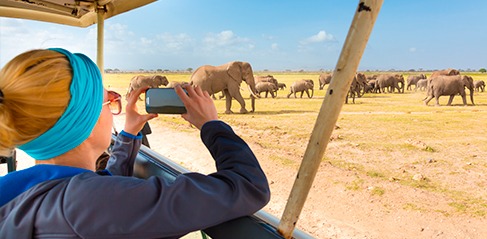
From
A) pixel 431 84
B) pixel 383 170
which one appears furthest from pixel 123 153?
pixel 431 84

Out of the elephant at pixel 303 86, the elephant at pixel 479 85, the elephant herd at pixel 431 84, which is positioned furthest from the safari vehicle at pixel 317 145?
the elephant at pixel 479 85

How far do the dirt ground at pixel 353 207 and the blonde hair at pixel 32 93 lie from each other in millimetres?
1903

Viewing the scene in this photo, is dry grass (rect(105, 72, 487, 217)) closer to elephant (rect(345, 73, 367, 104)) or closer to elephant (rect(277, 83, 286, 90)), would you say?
elephant (rect(345, 73, 367, 104))

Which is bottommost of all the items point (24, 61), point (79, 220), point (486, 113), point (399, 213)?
point (399, 213)

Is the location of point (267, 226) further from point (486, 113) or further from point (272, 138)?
point (486, 113)

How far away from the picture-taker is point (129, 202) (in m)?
0.37

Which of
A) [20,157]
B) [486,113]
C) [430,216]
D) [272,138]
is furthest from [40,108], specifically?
[486,113]

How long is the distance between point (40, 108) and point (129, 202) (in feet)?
0.42

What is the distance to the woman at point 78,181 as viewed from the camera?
0.36m

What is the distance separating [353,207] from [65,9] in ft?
9.64

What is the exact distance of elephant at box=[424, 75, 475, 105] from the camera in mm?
10992

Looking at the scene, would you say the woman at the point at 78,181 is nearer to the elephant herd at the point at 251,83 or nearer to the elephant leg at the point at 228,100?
the elephant herd at the point at 251,83

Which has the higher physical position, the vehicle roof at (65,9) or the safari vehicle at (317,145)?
the vehicle roof at (65,9)

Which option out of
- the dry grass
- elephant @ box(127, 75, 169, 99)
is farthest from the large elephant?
elephant @ box(127, 75, 169, 99)
